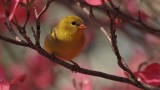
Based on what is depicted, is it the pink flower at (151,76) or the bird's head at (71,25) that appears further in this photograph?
the bird's head at (71,25)

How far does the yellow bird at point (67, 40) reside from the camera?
214 cm

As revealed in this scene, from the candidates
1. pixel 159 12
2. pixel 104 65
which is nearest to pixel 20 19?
pixel 159 12

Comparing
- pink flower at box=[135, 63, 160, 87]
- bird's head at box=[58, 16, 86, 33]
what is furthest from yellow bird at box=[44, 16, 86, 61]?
pink flower at box=[135, 63, 160, 87]

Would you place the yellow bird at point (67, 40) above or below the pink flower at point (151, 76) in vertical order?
below

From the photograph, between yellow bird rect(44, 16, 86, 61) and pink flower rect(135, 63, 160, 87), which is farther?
yellow bird rect(44, 16, 86, 61)

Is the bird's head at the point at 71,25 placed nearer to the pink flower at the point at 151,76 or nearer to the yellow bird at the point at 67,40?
the yellow bird at the point at 67,40

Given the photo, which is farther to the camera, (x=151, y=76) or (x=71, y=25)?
(x=71, y=25)

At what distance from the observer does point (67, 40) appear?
216 centimetres

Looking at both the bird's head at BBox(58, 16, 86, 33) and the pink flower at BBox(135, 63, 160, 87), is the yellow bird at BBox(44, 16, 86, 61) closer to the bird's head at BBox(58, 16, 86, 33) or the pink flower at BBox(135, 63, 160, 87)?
the bird's head at BBox(58, 16, 86, 33)

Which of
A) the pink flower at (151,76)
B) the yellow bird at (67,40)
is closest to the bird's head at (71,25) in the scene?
the yellow bird at (67,40)

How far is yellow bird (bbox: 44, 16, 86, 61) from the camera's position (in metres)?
2.14

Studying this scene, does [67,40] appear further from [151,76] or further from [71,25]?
[151,76]

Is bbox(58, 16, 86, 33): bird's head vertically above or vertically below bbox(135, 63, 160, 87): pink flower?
below

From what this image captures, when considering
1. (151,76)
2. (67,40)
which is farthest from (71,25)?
(151,76)
